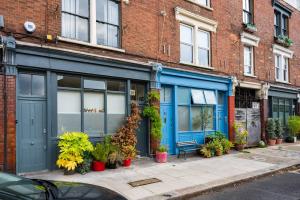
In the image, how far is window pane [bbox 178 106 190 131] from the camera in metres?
13.1

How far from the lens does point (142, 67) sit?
11.3 meters

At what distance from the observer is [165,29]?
40.8 feet

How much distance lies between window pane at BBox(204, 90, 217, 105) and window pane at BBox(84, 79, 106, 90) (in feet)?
18.3

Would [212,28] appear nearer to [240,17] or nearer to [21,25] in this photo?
[240,17]

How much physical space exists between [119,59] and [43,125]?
3.39 meters

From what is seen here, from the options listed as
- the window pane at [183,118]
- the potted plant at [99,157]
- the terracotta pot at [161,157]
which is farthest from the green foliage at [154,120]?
the potted plant at [99,157]

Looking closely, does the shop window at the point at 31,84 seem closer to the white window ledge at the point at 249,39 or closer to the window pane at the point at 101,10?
the window pane at the point at 101,10

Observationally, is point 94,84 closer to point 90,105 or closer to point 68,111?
point 90,105

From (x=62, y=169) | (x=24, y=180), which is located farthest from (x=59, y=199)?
(x=62, y=169)

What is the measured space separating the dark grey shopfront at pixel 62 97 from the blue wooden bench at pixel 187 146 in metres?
2.92

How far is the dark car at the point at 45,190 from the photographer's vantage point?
3.25 metres

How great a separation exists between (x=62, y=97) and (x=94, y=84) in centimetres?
122

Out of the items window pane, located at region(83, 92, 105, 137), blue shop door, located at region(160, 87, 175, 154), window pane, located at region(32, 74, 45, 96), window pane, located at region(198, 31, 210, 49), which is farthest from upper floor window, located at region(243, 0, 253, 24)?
window pane, located at region(32, 74, 45, 96)

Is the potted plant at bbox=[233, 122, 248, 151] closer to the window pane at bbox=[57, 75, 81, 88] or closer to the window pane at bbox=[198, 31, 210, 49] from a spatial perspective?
the window pane at bbox=[198, 31, 210, 49]
